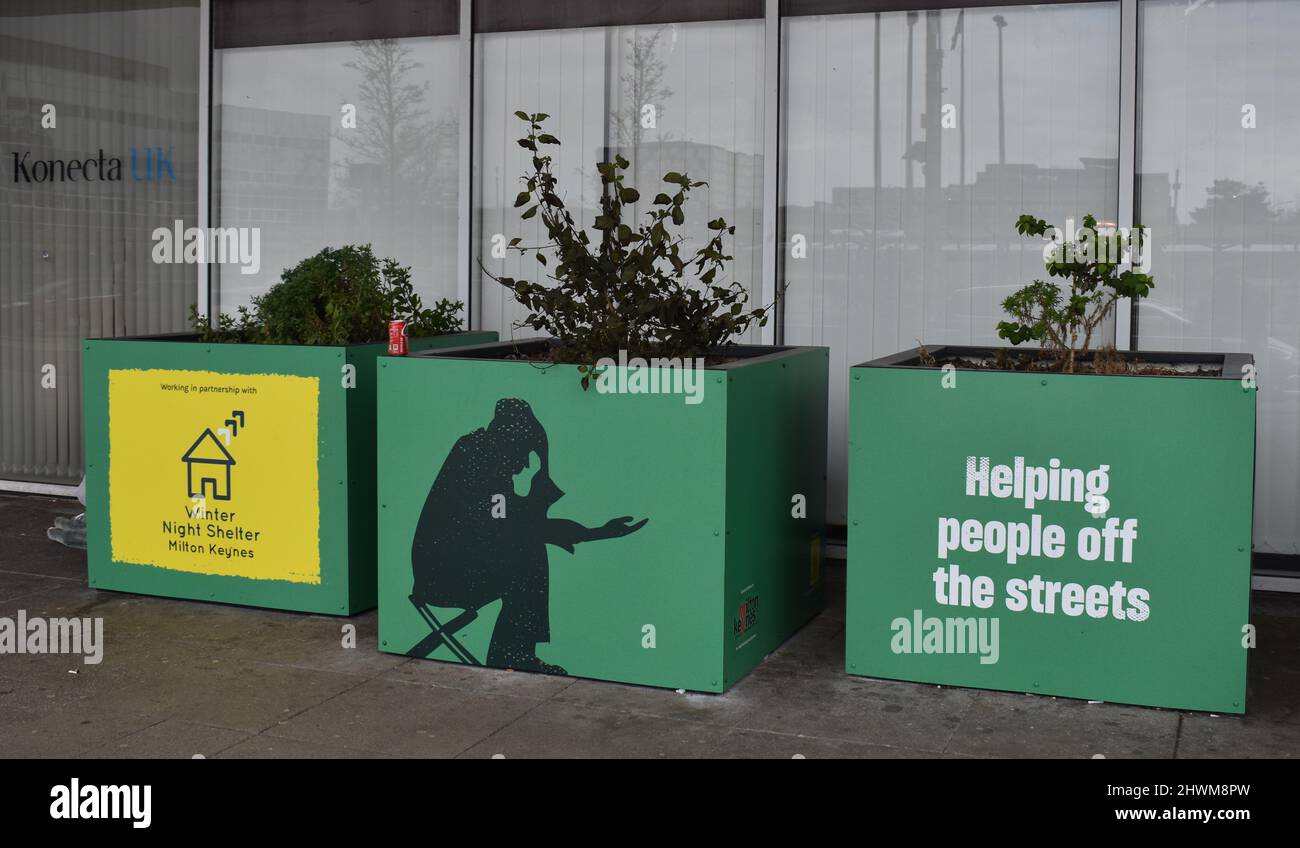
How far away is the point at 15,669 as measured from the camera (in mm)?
5465

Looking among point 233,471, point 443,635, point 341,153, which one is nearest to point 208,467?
point 233,471

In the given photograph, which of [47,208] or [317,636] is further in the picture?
[47,208]

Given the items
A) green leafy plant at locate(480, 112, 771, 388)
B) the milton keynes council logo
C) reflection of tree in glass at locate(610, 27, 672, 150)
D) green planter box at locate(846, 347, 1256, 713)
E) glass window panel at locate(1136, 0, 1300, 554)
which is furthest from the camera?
reflection of tree in glass at locate(610, 27, 672, 150)

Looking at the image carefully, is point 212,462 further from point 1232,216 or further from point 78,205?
point 1232,216

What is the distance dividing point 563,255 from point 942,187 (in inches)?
104

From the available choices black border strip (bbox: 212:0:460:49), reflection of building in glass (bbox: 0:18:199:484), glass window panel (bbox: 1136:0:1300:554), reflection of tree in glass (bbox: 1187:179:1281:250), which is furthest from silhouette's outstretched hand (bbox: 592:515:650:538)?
reflection of building in glass (bbox: 0:18:199:484)

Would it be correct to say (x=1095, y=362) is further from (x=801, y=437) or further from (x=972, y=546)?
(x=801, y=437)

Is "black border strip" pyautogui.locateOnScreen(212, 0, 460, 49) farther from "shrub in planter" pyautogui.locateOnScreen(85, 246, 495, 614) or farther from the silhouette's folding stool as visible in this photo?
the silhouette's folding stool

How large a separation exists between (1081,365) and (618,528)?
1.86 meters

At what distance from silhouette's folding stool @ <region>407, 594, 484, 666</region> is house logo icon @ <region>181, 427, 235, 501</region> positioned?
4.04 ft

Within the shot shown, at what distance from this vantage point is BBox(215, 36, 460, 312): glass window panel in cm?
821

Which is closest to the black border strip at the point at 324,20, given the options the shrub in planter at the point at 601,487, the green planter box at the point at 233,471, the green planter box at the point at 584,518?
the green planter box at the point at 233,471
